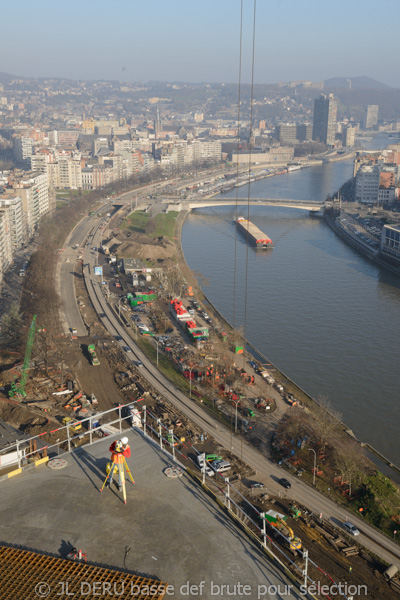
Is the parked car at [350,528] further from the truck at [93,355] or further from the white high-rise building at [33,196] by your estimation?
the white high-rise building at [33,196]

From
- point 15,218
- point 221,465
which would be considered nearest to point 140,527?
point 221,465

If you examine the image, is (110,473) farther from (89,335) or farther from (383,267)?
(383,267)

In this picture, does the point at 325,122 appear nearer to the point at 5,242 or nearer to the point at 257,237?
the point at 257,237

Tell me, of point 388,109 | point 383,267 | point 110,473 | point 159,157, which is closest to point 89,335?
point 110,473

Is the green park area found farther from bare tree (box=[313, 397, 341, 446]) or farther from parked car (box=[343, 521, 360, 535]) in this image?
parked car (box=[343, 521, 360, 535])

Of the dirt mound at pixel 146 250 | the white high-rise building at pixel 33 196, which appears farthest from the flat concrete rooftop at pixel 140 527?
the white high-rise building at pixel 33 196
